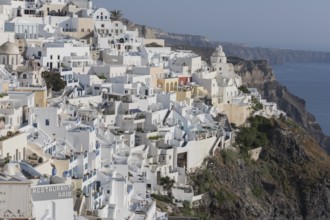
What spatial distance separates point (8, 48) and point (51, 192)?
1855 centimetres

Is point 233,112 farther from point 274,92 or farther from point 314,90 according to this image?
point 314,90

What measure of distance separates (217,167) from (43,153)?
1352 cm

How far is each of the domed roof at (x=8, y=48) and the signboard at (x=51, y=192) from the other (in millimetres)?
17840

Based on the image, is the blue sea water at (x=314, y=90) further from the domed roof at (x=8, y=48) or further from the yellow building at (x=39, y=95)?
the yellow building at (x=39, y=95)

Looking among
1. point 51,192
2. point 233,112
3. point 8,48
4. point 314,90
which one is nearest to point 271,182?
point 233,112

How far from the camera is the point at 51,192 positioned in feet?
54.8

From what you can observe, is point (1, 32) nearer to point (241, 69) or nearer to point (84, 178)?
point (84, 178)

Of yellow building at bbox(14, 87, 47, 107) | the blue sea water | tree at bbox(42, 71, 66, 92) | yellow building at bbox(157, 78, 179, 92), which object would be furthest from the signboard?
the blue sea water

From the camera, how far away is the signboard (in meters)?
16.4

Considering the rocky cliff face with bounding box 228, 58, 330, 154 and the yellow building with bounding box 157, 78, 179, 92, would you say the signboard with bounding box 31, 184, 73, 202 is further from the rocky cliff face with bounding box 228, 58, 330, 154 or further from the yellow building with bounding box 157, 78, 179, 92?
the rocky cliff face with bounding box 228, 58, 330, 154

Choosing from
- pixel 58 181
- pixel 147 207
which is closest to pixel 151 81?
pixel 147 207

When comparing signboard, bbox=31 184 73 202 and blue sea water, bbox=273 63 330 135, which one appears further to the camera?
blue sea water, bbox=273 63 330 135

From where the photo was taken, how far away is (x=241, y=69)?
8838 centimetres

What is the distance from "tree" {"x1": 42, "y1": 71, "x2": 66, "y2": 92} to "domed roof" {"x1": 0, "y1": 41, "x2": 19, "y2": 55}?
172 centimetres
